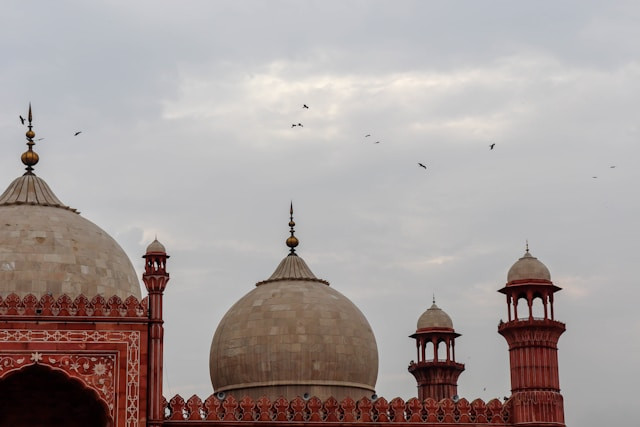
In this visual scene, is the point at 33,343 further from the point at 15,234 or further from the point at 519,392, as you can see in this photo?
the point at 519,392

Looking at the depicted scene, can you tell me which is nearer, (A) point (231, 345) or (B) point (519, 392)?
(B) point (519, 392)

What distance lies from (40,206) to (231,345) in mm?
5481

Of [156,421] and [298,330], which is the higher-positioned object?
[298,330]

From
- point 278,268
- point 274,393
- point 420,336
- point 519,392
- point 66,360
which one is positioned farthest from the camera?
point 420,336

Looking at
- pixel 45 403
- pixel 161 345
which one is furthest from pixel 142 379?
pixel 45 403

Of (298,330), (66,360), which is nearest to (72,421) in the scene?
(66,360)

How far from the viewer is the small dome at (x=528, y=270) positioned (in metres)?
26.9

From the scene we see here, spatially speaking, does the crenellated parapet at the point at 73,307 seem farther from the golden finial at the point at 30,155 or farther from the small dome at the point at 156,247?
the golden finial at the point at 30,155

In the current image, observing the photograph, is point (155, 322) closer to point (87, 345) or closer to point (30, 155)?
point (87, 345)

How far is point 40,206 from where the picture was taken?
27.1 m

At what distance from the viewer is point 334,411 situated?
25.1m

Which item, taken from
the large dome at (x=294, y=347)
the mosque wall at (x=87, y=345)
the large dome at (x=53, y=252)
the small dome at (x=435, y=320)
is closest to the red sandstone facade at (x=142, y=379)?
the mosque wall at (x=87, y=345)

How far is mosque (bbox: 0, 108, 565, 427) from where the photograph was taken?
23594 millimetres

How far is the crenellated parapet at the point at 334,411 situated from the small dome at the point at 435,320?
7.26 metres
